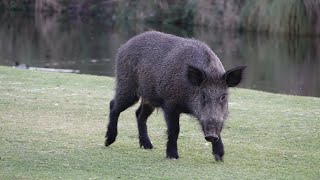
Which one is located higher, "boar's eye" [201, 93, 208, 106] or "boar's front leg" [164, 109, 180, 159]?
"boar's eye" [201, 93, 208, 106]

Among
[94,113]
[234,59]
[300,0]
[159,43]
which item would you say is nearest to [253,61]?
[234,59]

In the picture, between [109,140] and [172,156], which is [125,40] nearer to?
[109,140]

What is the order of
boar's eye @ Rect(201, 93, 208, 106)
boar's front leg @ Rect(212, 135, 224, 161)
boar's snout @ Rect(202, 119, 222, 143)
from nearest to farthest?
boar's snout @ Rect(202, 119, 222, 143)
boar's eye @ Rect(201, 93, 208, 106)
boar's front leg @ Rect(212, 135, 224, 161)

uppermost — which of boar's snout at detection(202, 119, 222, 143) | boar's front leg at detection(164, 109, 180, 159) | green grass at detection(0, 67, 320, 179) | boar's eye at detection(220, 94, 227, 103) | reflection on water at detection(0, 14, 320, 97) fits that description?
boar's eye at detection(220, 94, 227, 103)

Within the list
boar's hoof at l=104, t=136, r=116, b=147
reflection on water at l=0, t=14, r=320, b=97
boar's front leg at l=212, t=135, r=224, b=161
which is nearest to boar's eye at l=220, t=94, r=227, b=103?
boar's front leg at l=212, t=135, r=224, b=161

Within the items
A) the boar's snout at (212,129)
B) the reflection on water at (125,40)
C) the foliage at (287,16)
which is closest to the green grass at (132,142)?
the boar's snout at (212,129)

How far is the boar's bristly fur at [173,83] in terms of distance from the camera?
8414 mm

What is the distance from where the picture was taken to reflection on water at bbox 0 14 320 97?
29.7 meters

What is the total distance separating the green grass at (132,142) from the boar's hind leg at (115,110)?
0.17 metres

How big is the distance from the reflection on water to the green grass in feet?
38.6

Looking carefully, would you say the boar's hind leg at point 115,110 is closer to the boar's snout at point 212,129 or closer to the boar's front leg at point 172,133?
the boar's front leg at point 172,133

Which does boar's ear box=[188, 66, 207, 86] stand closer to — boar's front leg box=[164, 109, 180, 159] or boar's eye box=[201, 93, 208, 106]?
boar's eye box=[201, 93, 208, 106]

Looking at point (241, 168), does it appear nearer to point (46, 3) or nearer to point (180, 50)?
point (180, 50)

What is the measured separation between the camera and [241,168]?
853cm
